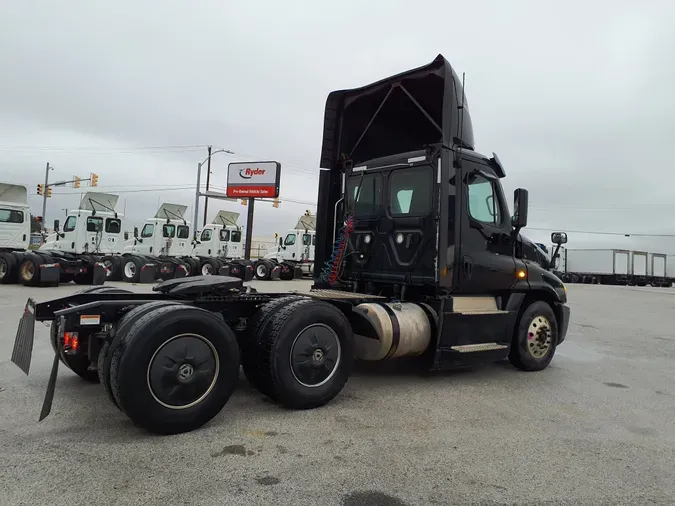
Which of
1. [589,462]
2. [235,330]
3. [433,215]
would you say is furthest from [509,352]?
[235,330]

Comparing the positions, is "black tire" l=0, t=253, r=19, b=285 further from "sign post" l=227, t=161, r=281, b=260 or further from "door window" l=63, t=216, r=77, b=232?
"sign post" l=227, t=161, r=281, b=260

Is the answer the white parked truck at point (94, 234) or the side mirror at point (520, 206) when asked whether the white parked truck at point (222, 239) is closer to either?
the white parked truck at point (94, 234)

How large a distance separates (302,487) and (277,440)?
0.76m

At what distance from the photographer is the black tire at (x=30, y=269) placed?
52.3 ft

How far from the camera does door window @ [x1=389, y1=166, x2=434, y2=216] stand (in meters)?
5.95

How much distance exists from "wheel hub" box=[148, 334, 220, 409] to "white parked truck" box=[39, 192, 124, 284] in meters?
16.5

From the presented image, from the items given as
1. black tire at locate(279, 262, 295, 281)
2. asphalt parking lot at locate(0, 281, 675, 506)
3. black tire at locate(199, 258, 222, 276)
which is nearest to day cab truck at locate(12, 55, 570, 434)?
asphalt parking lot at locate(0, 281, 675, 506)

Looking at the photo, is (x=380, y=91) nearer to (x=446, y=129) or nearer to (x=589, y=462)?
(x=446, y=129)

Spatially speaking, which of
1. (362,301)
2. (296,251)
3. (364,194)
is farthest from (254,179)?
(362,301)

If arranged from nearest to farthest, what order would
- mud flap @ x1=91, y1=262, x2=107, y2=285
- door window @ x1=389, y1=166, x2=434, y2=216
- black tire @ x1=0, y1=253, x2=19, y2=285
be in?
door window @ x1=389, y1=166, x2=434, y2=216, black tire @ x1=0, y1=253, x2=19, y2=285, mud flap @ x1=91, y1=262, x2=107, y2=285

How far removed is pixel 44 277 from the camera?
15812mm

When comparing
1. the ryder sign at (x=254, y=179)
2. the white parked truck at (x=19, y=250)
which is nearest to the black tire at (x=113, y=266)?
the white parked truck at (x=19, y=250)

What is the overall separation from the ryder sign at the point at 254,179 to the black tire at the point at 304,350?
2608 cm

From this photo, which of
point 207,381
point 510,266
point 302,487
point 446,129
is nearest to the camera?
point 302,487
